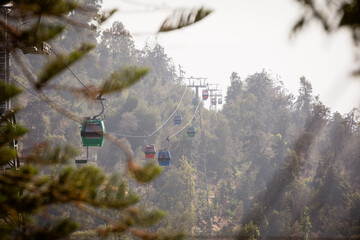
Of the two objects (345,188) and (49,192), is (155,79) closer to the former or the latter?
(345,188)

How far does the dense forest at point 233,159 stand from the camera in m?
35.4

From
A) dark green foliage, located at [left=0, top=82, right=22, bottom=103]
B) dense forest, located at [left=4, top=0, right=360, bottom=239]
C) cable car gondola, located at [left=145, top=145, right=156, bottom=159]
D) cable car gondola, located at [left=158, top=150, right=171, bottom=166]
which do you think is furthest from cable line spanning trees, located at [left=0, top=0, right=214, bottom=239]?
dense forest, located at [left=4, top=0, right=360, bottom=239]

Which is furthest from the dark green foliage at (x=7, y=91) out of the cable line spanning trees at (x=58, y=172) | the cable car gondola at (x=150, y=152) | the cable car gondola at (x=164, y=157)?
the cable car gondola at (x=150, y=152)

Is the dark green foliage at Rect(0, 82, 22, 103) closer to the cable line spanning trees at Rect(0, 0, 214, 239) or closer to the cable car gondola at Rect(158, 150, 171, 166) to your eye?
the cable line spanning trees at Rect(0, 0, 214, 239)

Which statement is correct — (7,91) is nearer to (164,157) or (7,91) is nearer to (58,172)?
(58,172)

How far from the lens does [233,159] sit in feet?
179

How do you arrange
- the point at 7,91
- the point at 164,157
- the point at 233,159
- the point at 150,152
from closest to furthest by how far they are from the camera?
the point at 7,91 → the point at 164,157 → the point at 150,152 → the point at 233,159

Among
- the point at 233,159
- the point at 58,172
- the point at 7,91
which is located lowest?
the point at 233,159

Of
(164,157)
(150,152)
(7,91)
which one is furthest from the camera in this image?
(150,152)

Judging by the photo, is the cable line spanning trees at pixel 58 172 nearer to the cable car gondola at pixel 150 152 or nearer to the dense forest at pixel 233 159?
the cable car gondola at pixel 150 152

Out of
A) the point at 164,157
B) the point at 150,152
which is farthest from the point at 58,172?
the point at 150,152

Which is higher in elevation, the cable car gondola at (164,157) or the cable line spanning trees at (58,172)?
the cable line spanning trees at (58,172)

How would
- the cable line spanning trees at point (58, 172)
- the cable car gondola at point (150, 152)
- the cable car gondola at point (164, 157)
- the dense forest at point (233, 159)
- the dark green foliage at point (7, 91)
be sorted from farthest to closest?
the dense forest at point (233, 159) → the cable car gondola at point (150, 152) → the cable car gondola at point (164, 157) → the dark green foliage at point (7, 91) → the cable line spanning trees at point (58, 172)

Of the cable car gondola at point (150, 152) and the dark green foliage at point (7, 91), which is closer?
the dark green foliage at point (7, 91)
